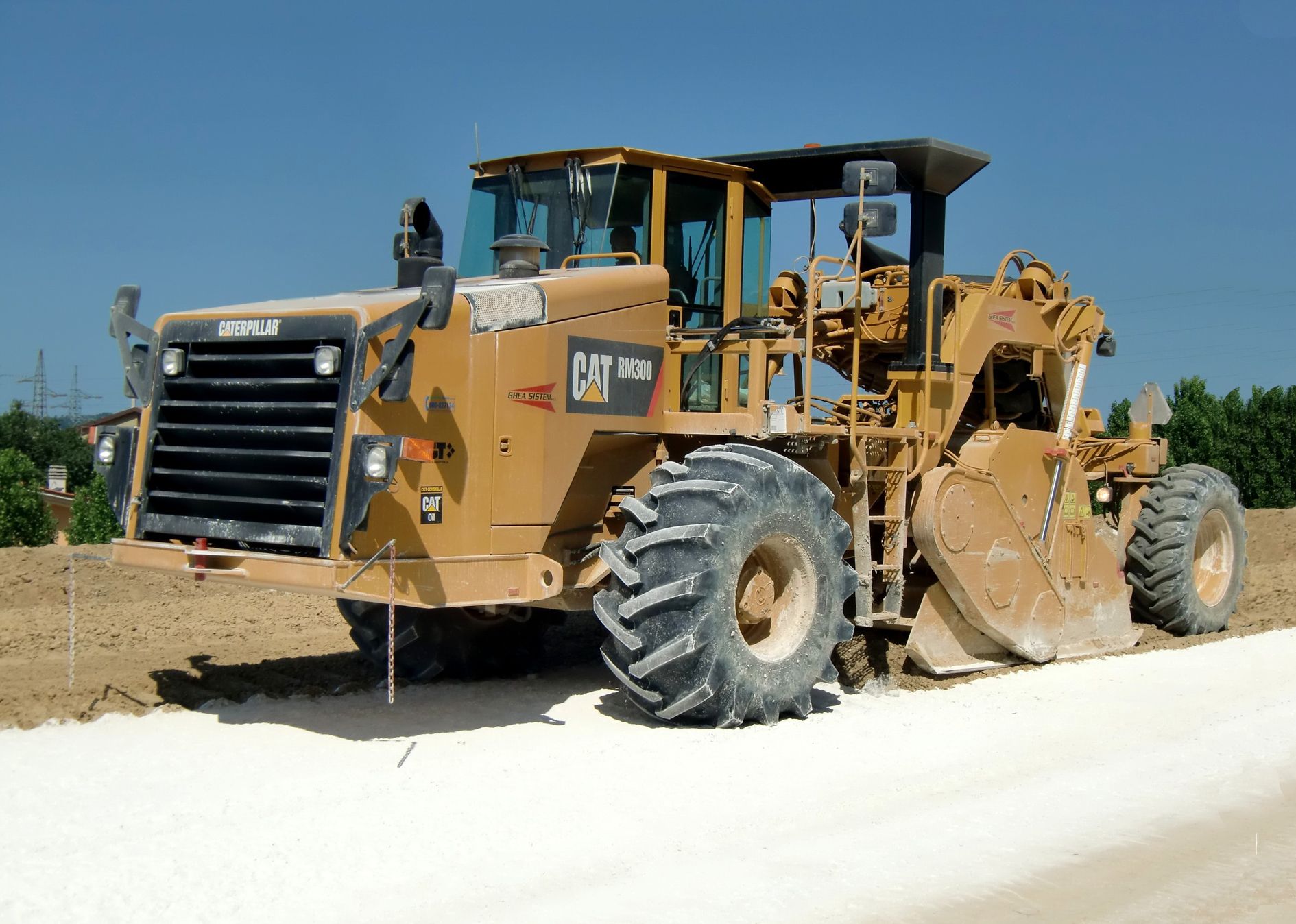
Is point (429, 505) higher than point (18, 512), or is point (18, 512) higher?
point (429, 505)

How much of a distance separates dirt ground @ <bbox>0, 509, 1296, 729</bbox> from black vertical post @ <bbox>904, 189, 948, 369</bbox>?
7.20 feet

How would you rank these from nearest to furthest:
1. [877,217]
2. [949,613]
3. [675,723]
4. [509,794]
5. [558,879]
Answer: [558,879] → [509,794] → [675,723] → [877,217] → [949,613]

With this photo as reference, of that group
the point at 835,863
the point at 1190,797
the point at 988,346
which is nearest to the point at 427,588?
the point at 835,863

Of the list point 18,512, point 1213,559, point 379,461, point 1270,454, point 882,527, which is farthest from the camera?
point 18,512

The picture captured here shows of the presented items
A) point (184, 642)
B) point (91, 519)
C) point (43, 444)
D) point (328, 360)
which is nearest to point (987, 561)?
point (328, 360)

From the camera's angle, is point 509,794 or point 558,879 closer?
point 558,879

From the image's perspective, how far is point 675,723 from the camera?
7379 millimetres

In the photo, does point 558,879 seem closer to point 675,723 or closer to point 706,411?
point 675,723

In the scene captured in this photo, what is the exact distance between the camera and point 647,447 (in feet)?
27.3

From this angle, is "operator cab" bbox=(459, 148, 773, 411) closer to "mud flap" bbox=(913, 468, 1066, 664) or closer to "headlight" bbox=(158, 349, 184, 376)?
"mud flap" bbox=(913, 468, 1066, 664)

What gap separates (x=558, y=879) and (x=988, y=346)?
649cm

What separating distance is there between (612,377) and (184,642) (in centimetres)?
480

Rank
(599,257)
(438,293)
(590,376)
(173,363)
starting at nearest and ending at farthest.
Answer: (438,293)
(173,363)
(590,376)
(599,257)

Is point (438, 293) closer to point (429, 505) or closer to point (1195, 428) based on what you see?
point (429, 505)
